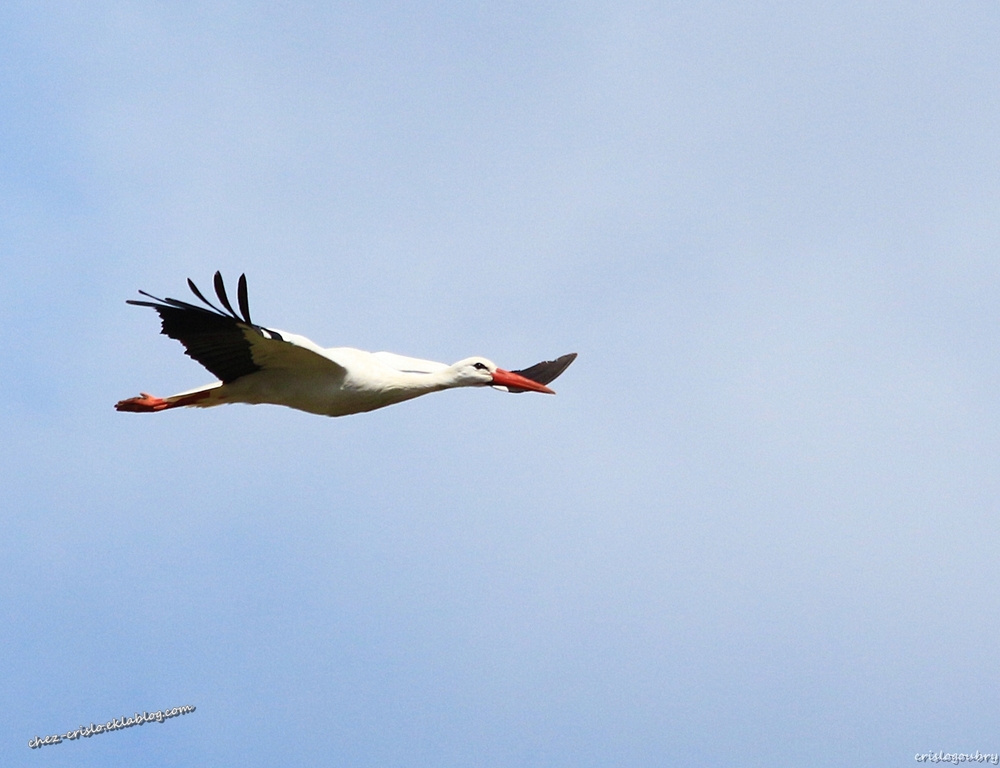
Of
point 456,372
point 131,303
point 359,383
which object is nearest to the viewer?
point 131,303

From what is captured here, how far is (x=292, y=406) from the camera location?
1287 cm

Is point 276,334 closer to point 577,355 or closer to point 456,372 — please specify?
point 456,372

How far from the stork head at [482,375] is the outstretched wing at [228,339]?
1.56 metres

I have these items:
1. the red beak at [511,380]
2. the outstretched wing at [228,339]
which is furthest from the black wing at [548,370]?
the outstretched wing at [228,339]

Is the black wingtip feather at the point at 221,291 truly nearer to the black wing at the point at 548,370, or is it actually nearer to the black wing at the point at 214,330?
the black wing at the point at 214,330

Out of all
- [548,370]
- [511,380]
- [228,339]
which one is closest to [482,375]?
[511,380]

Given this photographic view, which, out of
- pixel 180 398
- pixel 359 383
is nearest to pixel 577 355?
pixel 359 383

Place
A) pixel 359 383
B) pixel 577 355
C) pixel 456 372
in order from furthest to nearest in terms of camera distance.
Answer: pixel 577 355, pixel 456 372, pixel 359 383

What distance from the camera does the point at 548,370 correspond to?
50.0 ft

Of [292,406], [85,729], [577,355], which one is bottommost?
[85,729]

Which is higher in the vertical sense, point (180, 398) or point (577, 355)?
point (577, 355)

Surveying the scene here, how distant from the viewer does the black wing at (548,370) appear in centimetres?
1512

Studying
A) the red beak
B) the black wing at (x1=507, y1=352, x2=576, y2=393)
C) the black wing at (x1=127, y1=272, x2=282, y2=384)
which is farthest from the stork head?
the black wing at (x1=127, y1=272, x2=282, y2=384)

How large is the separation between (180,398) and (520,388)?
324cm
